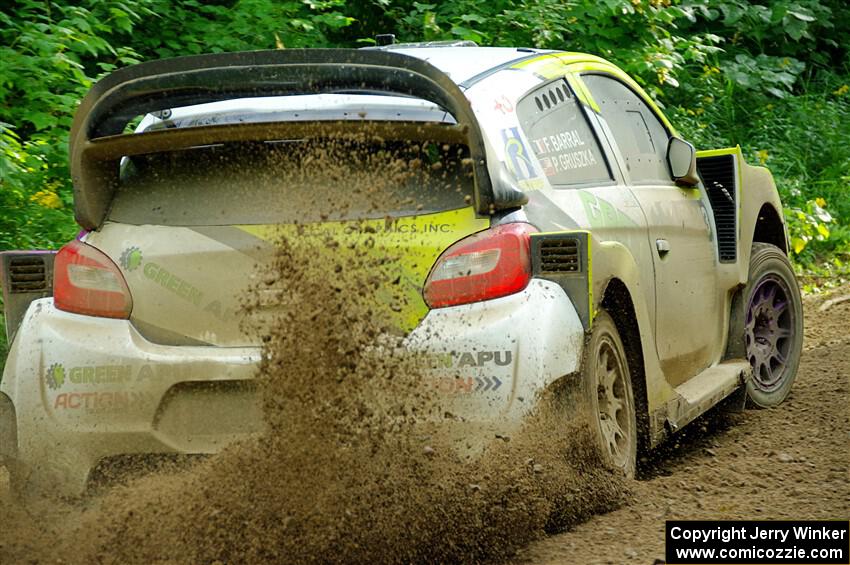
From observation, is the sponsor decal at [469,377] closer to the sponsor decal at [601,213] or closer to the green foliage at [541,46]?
the sponsor decal at [601,213]

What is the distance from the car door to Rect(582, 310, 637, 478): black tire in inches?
22.6

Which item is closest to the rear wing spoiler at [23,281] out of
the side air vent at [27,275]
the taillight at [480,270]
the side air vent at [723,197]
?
the side air vent at [27,275]

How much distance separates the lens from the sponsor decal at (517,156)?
4.37 metres

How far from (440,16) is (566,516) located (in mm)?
7306

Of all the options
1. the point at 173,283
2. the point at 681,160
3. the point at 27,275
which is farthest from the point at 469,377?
the point at 681,160

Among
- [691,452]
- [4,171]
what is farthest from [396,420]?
[4,171]

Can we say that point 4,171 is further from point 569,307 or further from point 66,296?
point 569,307

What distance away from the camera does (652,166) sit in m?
5.96

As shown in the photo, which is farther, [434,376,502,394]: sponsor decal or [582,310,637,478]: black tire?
[582,310,637,478]: black tire

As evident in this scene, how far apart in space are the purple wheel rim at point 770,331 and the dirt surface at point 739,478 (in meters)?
0.19

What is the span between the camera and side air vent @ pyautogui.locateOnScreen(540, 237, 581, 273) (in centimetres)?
420

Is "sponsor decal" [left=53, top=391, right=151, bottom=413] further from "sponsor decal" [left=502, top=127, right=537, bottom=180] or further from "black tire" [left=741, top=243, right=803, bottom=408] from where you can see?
"black tire" [left=741, top=243, right=803, bottom=408]

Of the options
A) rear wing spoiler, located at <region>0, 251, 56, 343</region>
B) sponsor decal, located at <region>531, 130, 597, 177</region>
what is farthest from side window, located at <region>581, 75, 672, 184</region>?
rear wing spoiler, located at <region>0, 251, 56, 343</region>

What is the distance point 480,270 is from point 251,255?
747 millimetres
